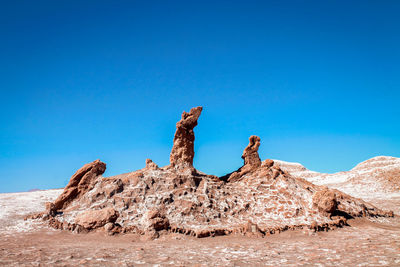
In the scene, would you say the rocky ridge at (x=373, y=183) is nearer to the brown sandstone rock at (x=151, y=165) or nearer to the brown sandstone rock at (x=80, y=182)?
the brown sandstone rock at (x=151, y=165)

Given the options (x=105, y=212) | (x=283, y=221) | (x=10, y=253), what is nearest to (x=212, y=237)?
(x=283, y=221)

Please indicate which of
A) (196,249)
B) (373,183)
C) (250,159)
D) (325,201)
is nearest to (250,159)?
(250,159)

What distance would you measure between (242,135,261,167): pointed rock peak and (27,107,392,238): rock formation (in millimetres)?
391

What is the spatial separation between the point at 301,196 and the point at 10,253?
1292 cm

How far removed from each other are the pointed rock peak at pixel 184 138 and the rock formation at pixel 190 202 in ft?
0.19

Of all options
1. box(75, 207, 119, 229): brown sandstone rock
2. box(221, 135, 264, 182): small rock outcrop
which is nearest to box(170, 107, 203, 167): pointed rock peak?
box(221, 135, 264, 182): small rock outcrop

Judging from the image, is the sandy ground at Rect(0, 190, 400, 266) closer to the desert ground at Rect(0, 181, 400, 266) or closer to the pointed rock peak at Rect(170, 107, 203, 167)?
the desert ground at Rect(0, 181, 400, 266)

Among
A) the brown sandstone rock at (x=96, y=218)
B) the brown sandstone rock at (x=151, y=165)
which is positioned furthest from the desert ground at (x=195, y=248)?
the brown sandstone rock at (x=151, y=165)

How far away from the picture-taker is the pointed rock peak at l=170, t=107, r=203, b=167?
1610 centimetres

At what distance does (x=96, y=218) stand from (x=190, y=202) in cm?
432

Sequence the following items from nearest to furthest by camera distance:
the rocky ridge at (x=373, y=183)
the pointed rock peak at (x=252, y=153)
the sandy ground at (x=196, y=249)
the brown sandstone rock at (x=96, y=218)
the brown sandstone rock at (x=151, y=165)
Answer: the sandy ground at (x=196, y=249)
the brown sandstone rock at (x=96, y=218)
the brown sandstone rock at (x=151, y=165)
the pointed rock peak at (x=252, y=153)
the rocky ridge at (x=373, y=183)

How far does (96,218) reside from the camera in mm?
11992

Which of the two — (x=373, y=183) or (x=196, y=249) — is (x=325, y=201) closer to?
(x=196, y=249)

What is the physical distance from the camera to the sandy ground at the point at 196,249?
7.25m
